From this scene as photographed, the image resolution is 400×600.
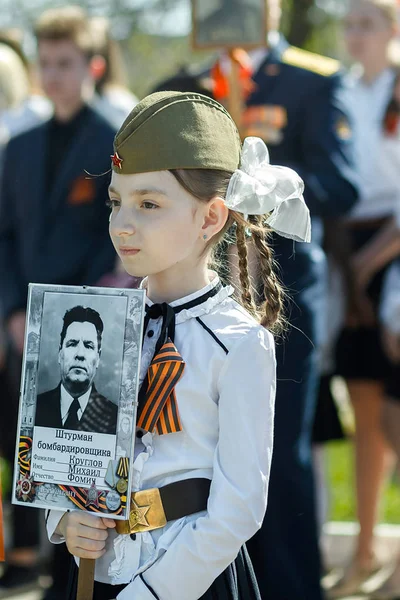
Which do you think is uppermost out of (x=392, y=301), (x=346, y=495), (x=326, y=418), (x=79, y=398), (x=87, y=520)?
(x=392, y=301)

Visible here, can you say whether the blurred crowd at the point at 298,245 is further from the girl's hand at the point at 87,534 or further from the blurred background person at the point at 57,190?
the girl's hand at the point at 87,534

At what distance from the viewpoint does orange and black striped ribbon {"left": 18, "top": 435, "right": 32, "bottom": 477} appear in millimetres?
1958

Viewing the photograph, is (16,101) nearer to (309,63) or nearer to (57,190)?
(57,190)

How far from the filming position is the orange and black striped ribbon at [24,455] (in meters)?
1.96

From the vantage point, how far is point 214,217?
208 centimetres

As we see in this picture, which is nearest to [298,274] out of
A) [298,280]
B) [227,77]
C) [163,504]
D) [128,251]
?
[298,280]

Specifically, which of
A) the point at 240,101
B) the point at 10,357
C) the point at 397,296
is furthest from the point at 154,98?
the point at 10,357

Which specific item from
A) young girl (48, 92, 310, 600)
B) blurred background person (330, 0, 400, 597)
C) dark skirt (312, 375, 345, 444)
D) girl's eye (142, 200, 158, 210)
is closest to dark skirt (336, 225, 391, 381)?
blurred background person (330, 0, 400, 597)

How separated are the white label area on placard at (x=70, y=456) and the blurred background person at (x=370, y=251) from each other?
2.25 metres

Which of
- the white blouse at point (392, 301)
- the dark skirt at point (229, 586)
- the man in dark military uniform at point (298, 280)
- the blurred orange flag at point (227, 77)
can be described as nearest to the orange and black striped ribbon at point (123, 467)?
the dark skirt at point (229, 586)

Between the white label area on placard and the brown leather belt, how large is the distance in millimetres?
89

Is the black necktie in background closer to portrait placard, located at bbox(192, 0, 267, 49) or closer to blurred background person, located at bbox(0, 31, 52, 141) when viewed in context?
portrait placard, located at bbox(192, 0, 267, 49)

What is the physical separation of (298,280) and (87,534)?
1.43m

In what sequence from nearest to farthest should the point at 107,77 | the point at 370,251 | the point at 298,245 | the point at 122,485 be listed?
1. the point at 122,485
2. the point at 298,245
3. the point at 370,251
4. the point at 107,77
